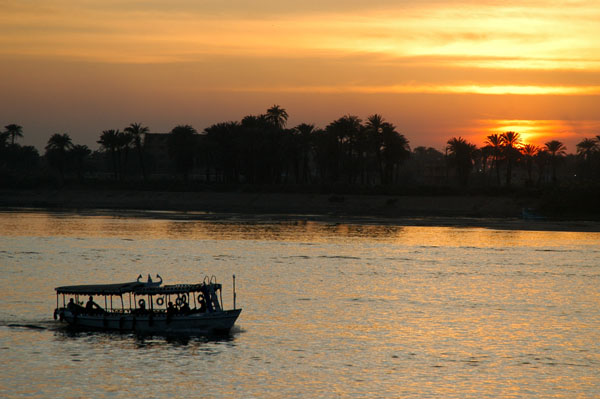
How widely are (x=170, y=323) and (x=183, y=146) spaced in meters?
146

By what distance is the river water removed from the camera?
113ft

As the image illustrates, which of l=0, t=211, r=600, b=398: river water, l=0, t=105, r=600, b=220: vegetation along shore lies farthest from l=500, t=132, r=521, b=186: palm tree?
l=0, t=211, r=600, b=398: river water

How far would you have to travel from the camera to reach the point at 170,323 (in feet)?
145

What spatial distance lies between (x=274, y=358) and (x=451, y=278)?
109ft

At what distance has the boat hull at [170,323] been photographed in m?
43.9

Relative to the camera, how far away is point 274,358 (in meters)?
38.8

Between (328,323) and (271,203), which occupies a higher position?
(271,203)

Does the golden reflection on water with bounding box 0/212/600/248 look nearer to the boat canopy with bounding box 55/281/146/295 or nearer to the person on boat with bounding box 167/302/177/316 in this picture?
the boat canopy with bounding box 55/281/146/295

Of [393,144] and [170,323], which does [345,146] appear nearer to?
[393,144]

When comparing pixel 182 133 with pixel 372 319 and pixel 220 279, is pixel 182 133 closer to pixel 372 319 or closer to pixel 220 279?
pixel 220 279

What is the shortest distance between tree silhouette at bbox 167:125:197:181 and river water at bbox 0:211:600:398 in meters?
89.4

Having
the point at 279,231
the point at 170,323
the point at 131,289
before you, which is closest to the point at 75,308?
the point at 131,289

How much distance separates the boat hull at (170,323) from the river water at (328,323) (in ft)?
3.44

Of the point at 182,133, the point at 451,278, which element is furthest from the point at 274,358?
the point at 182,133
